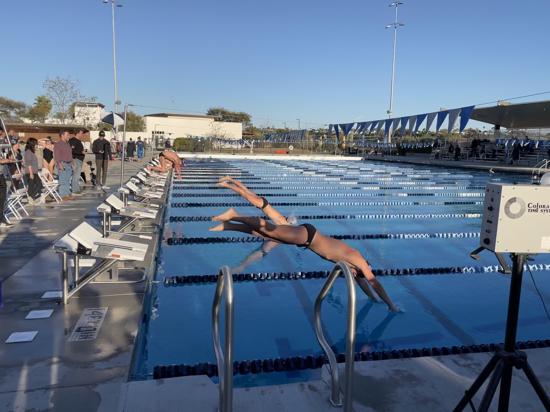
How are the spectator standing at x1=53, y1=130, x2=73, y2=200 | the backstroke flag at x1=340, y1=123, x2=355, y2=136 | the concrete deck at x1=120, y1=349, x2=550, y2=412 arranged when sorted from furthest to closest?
1. the backstroke flag at x1=340, y1=123, x2=355, y2=136
2. the spectator standing at x1=53, y1=130, x2=73, y2=200
3. the concrete deck at x1=120, y1=349, x2=550, y2=412

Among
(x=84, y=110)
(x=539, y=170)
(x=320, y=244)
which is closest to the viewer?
(x=320, y=244)

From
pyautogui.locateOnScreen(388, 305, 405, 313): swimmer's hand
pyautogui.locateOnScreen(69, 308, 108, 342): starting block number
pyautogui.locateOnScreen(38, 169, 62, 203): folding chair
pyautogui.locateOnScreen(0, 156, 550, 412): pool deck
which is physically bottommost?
pyautogui.locateOnScreen(388, 305, 405, 313): swimmer's hand

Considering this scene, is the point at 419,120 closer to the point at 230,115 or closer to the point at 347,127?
the point at 347,127

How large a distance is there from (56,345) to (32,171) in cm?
635

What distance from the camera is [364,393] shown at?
245 cm

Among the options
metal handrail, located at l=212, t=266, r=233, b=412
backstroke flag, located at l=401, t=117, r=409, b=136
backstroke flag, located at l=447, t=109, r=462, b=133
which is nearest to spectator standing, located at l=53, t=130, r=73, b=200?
metal handrail, located at l=212, t=266, r=233, b=412

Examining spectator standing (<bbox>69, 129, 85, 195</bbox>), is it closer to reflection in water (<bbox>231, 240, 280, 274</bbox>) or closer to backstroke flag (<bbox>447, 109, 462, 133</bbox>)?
reflection in water (<bbox>231, 240, 280, 274</bbox>)

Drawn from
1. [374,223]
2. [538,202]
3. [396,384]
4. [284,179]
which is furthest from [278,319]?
[284,179]

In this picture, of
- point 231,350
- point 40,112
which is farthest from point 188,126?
point 231,350

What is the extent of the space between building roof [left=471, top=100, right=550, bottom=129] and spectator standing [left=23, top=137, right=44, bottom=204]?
21.7 meters

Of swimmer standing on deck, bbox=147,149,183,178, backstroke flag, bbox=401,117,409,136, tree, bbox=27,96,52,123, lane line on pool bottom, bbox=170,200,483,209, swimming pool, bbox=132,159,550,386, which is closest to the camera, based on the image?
swimming pool, bbox=132,159,550,386

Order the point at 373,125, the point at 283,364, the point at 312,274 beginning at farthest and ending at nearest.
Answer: the point at 373,125 < the point at 312,274 < the point at 283,364

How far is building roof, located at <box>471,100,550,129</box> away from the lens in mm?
22297

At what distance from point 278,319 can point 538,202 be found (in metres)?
2.79
